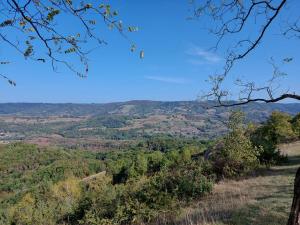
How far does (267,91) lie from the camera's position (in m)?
6.65

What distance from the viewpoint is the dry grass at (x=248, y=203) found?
9367 mm

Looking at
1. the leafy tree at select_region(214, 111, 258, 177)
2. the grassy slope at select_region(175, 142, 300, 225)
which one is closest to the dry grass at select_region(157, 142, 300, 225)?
the grassy slope at select_region(175, 142, 300, 225)

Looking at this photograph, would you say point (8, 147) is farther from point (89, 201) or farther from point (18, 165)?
point (89, 201)

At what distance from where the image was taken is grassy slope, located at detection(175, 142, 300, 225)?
937 cm

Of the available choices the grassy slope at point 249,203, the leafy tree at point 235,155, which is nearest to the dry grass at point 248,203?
the grassy slope at point 249,203

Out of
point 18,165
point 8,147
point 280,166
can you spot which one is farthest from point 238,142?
point 8,147

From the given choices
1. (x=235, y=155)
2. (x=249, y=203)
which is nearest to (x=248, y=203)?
(x=249, y=203)

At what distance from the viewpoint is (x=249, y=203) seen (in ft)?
36.2

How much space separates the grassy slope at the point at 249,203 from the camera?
9.37 metres

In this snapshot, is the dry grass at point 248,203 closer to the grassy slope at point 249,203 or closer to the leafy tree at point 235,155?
the grassy slope at point 249,203

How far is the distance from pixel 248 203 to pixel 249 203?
3cm

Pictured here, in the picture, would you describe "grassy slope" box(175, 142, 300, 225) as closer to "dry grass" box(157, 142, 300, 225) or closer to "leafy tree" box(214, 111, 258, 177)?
"dry grass" box(157, 142, 300, 225)

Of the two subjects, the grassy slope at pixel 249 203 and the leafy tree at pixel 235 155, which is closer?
the grassy slope at pixel 249 203

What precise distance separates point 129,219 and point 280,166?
362 inches
